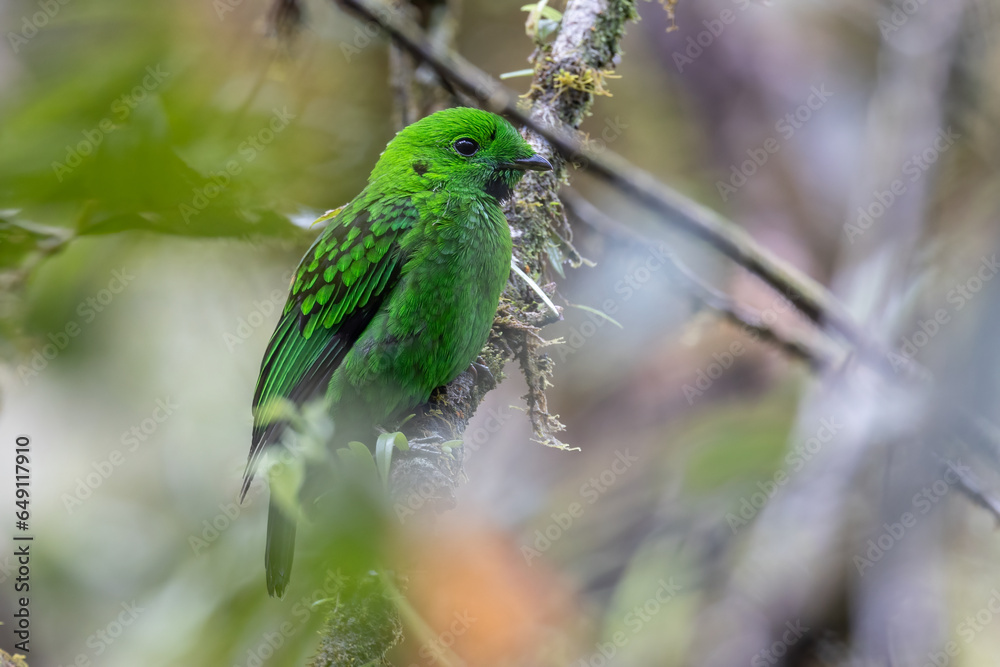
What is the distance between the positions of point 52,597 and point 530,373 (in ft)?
8.37

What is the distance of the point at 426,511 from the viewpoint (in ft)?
7.93

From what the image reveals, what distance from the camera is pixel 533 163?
10.3 feet

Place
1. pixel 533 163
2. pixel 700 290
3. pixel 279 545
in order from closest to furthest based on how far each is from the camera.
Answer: pixel 279 545 → pixel 533 163 → pixel 700 290

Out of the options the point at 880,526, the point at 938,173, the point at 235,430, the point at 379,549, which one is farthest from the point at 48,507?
the point at 938,173

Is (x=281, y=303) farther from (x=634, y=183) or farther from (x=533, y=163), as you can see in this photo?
(x=634, y=183)

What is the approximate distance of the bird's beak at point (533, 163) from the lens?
3148 mm

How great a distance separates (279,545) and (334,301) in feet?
3.16

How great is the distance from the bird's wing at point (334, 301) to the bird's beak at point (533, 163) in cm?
48

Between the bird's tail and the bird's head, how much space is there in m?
1.38

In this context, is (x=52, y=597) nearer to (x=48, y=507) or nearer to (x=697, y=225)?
(x=48, y=507)

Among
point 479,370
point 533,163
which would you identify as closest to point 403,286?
point 479,370

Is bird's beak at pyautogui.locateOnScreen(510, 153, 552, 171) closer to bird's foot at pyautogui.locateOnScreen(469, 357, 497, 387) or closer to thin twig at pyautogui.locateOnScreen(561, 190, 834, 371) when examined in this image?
bird's foot at pyautogui.locateOnScreen(469, 357, 497, 387)

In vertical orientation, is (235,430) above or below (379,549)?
below

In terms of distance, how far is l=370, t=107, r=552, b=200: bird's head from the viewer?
3184mm
